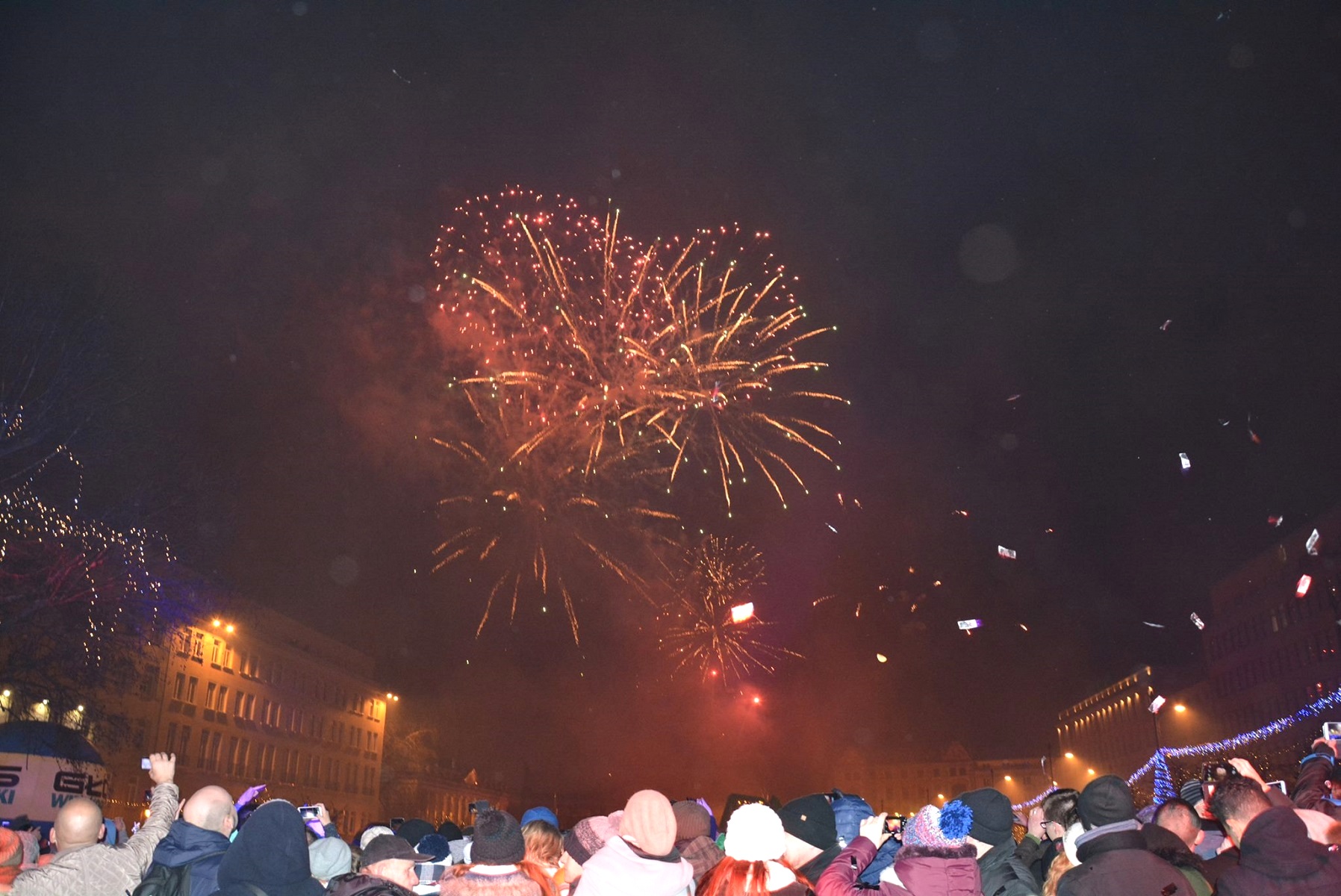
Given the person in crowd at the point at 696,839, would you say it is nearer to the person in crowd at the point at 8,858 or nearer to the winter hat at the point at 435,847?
the winter hat at the point at 435,847

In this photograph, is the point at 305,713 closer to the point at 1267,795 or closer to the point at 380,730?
the point at 380,730

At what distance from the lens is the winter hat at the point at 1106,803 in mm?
4734

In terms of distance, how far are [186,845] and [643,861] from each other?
2.47 meters

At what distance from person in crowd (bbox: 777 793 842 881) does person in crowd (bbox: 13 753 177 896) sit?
3.52 m

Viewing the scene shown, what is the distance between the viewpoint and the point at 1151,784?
6384 centimetres

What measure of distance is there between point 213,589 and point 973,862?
910 inches

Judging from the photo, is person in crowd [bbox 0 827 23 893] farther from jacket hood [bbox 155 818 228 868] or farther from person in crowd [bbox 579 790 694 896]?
person in crowd [bbox 579 790 694 896]

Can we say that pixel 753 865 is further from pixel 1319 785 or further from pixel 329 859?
pixel 1319 785

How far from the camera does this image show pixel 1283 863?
15.4 ft

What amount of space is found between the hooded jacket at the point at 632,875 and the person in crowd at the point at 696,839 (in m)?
1.07

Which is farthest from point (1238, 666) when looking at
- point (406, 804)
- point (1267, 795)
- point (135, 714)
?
point (1267, 795)

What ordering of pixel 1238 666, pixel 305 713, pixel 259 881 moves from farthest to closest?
pixel 1238 666, pixel 305 713, pixel 259 881

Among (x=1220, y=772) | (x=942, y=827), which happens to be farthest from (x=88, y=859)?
(x=1220, y=772)

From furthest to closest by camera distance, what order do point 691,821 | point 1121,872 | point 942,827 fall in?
point 691,821, point 942,827, point 1121,872
